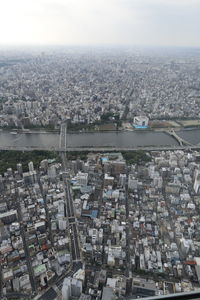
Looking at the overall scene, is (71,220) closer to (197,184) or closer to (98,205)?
(98,205)

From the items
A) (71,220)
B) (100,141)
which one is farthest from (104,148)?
(71,220)

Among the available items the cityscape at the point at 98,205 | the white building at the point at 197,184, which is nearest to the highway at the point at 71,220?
the cityscape at the point at 98,205

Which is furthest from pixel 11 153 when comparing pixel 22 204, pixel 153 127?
pixel 153 127

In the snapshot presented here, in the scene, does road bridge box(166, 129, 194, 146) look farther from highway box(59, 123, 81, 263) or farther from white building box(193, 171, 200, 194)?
highway box(59, 123, 81, 263)

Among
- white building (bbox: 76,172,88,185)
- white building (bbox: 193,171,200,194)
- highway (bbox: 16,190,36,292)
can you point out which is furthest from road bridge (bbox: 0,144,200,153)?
highway (bbox: 16,190,36,292)

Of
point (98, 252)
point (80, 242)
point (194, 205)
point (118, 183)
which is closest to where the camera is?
point (98, 252)

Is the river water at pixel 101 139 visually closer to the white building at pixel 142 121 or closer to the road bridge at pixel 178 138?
the road bridge at pixel 178 138

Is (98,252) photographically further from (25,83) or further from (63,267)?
(25,83)

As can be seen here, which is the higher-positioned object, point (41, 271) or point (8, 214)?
point (8, 214)
